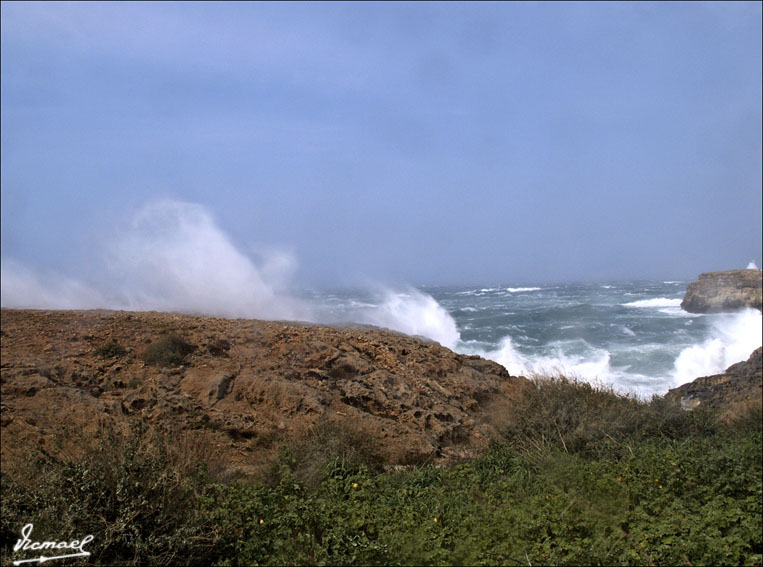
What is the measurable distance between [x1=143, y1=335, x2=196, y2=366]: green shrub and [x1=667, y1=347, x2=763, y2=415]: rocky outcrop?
828cm

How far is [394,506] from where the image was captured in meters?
4.49

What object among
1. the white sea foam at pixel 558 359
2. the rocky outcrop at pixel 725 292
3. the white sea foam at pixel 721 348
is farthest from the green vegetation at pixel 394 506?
the rocky outcrop at pixel 725 292

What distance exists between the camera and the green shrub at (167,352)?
24.0 feet

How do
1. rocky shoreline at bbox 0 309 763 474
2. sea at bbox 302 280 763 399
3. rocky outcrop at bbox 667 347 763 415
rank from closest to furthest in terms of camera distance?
Result: rocky shoreline at bbox 0 309 763 474
rocky outcrop at bbox 667 347 763 415
sea at bbox 302 280 763 399

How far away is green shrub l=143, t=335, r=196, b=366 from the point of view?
7309mm

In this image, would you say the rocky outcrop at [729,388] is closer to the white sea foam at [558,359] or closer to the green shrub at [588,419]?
the green shrub at [588,419]

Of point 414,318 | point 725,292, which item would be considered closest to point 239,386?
point 414,318

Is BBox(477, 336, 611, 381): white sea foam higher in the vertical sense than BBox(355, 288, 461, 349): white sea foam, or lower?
lower

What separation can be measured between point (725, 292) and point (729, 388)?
22.4 metres

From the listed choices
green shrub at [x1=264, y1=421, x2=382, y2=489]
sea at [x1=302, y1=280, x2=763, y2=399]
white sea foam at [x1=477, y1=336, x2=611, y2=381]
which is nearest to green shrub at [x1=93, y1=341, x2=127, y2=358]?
green shrub at [x1=264, y1=421, x2=382, y2=489]

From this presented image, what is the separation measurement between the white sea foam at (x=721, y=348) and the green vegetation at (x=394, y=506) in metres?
12.2

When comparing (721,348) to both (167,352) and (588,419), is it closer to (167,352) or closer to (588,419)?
(588,419)

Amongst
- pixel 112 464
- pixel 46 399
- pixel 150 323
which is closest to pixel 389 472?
pixel 112 464

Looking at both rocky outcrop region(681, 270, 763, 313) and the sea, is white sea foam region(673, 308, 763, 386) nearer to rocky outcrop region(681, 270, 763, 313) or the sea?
the sea
